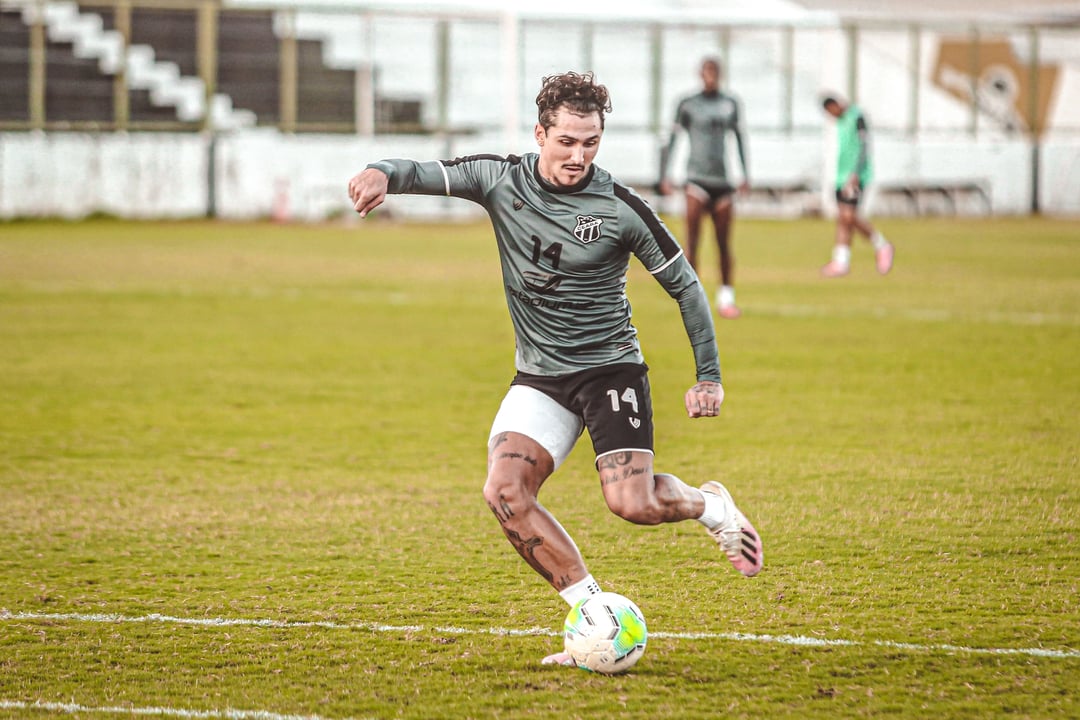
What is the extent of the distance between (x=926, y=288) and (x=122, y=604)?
13.5 metres

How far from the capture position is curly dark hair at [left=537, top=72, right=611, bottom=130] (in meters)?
4.78

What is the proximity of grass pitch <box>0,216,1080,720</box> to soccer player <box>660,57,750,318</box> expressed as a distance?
50.2 inches

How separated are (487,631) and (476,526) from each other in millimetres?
1621

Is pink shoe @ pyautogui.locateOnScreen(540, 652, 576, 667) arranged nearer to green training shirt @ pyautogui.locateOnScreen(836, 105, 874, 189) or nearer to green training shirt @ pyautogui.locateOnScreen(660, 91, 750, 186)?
green training shirt @ pyautogui.locateOnScreen(660, 91, 750, 186)

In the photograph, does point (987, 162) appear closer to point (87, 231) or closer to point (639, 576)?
point (87, 231)

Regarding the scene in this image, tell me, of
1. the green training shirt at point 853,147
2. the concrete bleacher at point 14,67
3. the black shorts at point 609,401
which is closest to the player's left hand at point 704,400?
the black shorts at point 609,401

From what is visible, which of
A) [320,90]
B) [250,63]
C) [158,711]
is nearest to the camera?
[158,711]

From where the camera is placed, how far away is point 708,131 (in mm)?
15984

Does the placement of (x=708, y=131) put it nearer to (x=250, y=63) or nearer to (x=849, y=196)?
(x=849, y=196)

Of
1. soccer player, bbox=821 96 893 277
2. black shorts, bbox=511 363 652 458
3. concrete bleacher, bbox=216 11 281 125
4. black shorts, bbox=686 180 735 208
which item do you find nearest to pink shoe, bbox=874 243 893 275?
soccer player, bbox=821 96 893 277

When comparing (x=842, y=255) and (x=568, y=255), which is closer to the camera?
(x=568, y=255)

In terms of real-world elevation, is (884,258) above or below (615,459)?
above

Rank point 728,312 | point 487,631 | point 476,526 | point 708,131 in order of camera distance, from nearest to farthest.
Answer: point 487,631 → point 476,526 → point 728,312 → point 708,131

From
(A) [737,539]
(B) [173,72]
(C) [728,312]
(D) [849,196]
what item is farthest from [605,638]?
(B) [173,72]
